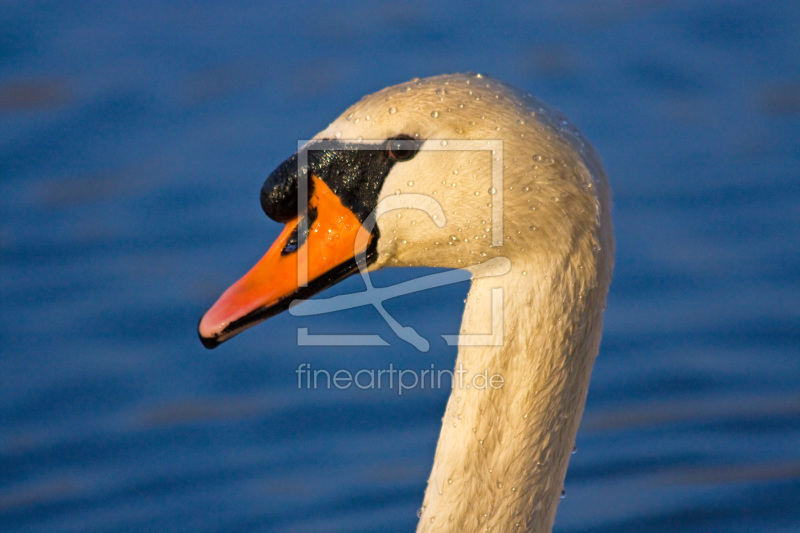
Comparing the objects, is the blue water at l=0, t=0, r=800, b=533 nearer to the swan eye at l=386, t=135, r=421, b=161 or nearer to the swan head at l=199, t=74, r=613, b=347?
the swan head at l=199, t=74, r=613, b=347

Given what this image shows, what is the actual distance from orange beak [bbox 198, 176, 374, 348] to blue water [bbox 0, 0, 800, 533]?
2.56 meters

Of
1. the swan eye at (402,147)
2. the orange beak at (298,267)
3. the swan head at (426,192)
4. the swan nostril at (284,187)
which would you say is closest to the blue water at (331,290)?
the orange beak at (298,267)

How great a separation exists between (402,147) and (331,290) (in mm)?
3370

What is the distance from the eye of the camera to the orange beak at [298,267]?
362cm

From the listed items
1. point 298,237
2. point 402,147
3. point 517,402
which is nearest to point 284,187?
point 298,237

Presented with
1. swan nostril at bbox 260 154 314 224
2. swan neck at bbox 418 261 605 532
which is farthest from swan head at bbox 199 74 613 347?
swan neck at bbox 418 261 605 532

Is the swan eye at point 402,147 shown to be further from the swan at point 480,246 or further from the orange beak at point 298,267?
the orange beak at point 298,267

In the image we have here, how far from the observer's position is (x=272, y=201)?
356 centimetres

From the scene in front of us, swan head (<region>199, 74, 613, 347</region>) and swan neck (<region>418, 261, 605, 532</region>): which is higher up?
swan head (<region>199, 74, 613, 347</region>)

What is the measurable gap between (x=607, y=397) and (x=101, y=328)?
9.96 ft

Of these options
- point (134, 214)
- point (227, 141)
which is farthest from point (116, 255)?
point (227, 141)

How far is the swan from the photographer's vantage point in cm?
336

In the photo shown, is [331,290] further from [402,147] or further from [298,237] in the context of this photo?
[402,147]

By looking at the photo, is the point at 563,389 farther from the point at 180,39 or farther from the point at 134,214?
the point at 180,39
